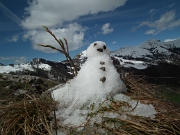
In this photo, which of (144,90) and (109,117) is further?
(144,90)

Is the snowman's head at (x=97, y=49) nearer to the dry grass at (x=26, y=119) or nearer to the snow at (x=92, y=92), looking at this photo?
the snow at (x=92, y=92)

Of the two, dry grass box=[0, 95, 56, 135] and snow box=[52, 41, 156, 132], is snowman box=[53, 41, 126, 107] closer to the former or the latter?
snow box=[52, 41, 156, 132]

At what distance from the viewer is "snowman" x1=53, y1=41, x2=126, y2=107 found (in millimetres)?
2020

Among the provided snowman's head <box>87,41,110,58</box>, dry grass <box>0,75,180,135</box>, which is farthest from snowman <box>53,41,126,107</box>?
dry grass <box>0,75,180,135</box>

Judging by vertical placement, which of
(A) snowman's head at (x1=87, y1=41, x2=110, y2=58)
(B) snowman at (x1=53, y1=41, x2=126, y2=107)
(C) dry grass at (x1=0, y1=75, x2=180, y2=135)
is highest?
(A) snowman's head at (x1=87, y1=41, x2=110, y2=58)

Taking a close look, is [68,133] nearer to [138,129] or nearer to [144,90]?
[138,129]

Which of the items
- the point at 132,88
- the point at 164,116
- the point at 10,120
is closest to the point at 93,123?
the point at 164,116

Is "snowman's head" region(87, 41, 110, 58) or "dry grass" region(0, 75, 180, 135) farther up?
"snowman's head" region(87, 41, 110, 58)

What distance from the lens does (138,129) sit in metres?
1.39

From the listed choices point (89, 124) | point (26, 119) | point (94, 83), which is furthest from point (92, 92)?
point (26, 119)

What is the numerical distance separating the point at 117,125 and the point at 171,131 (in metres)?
0.56

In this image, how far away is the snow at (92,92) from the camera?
1.69m

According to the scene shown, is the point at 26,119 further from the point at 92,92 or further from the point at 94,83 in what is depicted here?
the point at 94,83

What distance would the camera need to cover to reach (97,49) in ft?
8.02
